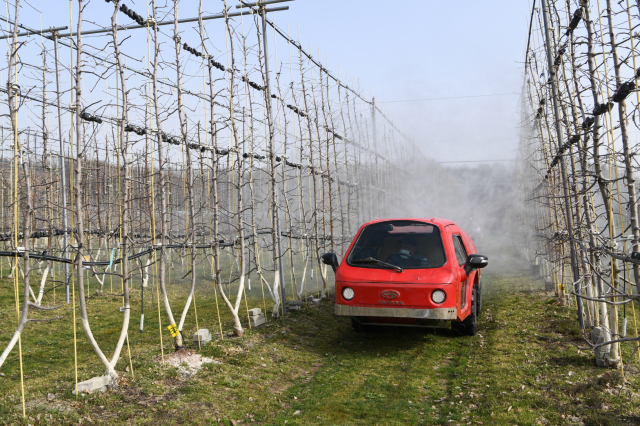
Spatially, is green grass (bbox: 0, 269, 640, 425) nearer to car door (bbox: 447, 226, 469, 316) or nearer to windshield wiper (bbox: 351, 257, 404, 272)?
car door (bbox: 447, 226, 469, 316)

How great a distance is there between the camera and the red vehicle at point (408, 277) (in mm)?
7191

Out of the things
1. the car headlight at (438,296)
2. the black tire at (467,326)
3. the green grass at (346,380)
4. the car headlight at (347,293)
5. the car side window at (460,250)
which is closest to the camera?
the green grass at (346,380)

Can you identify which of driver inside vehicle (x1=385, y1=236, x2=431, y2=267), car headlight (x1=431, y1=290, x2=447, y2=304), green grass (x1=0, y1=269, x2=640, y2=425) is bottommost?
green grass (x1=0, y1=269, x2=640, y2=425)

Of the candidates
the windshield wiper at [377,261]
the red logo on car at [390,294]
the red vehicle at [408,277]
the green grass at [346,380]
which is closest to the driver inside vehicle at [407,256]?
the red vehicle at [408,277]

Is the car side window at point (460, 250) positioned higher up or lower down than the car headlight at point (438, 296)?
higher up

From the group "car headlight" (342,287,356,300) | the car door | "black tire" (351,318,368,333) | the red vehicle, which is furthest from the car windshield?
"black tire" (351,318,368,333)

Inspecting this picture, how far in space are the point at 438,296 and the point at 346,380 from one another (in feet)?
6.19

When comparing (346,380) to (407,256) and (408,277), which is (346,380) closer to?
(408,277)

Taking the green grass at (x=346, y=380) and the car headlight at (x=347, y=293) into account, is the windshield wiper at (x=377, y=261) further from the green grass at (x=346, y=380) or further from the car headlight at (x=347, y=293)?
the green grass at (x=346, y=380)

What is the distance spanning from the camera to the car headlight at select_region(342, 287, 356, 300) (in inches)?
297

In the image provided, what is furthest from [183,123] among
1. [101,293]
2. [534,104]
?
[534,104]

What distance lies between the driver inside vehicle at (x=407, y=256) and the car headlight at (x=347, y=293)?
892 mm

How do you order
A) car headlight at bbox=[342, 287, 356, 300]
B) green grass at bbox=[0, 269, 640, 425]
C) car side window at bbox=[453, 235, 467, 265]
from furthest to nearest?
car side window at bbox=[453, 235, 467, 265], car headlight at bbox=[342, 287, 356, 300], green grass at bbox=[0, 269, 640, 425]

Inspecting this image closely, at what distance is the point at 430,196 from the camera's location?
43.6 meters
